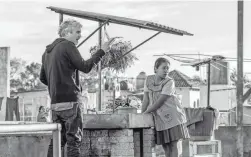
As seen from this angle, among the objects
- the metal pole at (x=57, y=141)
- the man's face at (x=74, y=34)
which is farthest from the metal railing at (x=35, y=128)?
the man's face at (x=74, y=34)

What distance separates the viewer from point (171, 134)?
7559 millimetres

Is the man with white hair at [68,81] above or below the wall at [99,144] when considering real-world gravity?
above

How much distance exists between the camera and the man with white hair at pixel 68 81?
6199 mm

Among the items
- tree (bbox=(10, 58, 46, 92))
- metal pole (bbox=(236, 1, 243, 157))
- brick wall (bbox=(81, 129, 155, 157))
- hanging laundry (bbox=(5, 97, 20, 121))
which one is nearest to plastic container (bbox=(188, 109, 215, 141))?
metal pole (bbox=(236, 1, 243, 157))

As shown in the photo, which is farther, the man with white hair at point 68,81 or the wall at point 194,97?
the wall at point 194,97

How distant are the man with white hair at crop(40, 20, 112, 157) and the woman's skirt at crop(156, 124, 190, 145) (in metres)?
1.66

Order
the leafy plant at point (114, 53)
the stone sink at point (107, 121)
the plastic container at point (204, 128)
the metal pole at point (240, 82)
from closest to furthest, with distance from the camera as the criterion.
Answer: the stone sink at point (107, 121) < the plastic container at point (204, 128) < the metal pole at point (240, 82) < the leafy plant at point (114, 53)

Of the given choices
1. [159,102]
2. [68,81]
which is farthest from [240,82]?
[68,81]

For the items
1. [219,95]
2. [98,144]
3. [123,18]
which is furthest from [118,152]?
[219,95]

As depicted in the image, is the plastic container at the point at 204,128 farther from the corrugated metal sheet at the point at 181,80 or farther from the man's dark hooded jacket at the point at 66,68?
the corrugated metal sheet at the point at 181,80

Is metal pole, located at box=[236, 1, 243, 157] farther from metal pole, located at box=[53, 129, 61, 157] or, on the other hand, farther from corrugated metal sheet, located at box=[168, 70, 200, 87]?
corrugated metal sheet, located at box=[168, 70, 200, 87]

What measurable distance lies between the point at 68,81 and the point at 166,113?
1.79 m

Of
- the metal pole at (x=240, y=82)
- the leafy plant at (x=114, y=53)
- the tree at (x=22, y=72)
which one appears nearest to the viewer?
the metal pole at (x=240, y=82)

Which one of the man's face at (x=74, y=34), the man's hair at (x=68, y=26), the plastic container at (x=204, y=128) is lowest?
the plastic container at (x=204, y=128)
